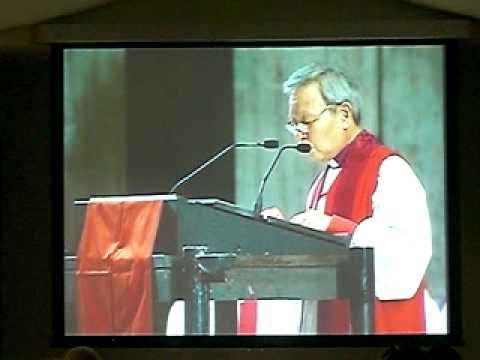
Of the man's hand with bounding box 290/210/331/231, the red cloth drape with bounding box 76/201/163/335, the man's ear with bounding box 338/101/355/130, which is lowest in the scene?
the red cloth drape with bounding box 76/201/163/335

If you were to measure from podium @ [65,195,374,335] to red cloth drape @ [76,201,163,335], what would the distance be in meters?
0.07

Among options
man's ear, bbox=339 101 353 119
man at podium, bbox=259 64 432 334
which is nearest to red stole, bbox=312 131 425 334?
man at podium, bbox=259 64 432 334

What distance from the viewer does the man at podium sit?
16.9 ft

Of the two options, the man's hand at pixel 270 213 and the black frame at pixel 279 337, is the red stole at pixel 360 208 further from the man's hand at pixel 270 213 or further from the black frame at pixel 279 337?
the man's hand at pixel 270 213

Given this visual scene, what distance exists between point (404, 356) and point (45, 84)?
228 centimetres

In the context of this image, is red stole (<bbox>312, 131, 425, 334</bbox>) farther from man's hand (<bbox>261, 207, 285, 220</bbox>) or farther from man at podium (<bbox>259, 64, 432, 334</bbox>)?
man's hand (<bbox>261, 207, 285, 220</bbox>)

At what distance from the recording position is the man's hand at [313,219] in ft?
17.0

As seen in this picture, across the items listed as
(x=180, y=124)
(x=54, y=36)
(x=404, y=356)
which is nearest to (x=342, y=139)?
(x=180, y=124)

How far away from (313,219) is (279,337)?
2.03 ft

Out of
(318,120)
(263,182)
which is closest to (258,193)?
(263,182)

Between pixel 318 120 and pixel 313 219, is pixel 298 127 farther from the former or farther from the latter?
pixel 313 219

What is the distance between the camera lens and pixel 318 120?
522 cm

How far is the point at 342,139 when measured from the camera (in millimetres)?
5211

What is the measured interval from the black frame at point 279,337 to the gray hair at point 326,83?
0.45 feet
